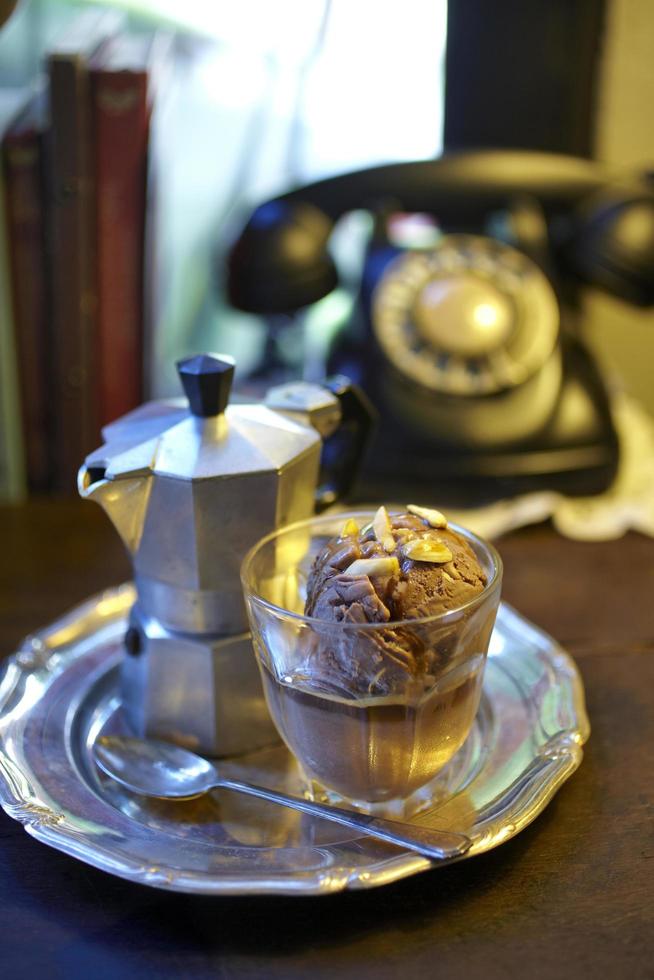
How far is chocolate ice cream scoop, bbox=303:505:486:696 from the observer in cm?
39

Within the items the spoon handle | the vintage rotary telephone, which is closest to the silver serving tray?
the spoon handle

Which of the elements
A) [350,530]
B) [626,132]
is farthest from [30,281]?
[626,132]

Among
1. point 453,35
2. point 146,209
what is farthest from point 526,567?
Result: point 453,35

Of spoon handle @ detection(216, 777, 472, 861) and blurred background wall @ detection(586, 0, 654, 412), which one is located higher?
blurred background wall @ detection(586, 0, 654, 412)

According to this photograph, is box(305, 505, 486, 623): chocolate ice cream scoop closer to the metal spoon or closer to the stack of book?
the metal spoon

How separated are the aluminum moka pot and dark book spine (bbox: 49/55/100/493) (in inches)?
12.1

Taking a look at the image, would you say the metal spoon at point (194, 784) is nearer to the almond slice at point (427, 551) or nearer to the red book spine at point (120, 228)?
the almond slice at point (427, 551)

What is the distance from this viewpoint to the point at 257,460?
45 centimetres

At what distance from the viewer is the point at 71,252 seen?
2.49 ft

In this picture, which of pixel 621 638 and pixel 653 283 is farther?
pixel 653 283

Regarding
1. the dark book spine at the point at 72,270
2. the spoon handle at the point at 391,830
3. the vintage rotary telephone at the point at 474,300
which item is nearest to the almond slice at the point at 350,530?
the spoon handle at the point at 391,830

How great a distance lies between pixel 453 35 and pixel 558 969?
2.56 feet

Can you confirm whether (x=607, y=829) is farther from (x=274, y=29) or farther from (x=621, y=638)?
(x=274, y=29)

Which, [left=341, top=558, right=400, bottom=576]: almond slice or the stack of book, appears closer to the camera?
[left=341, top=558, right=400, bottom=576]: almond slice
